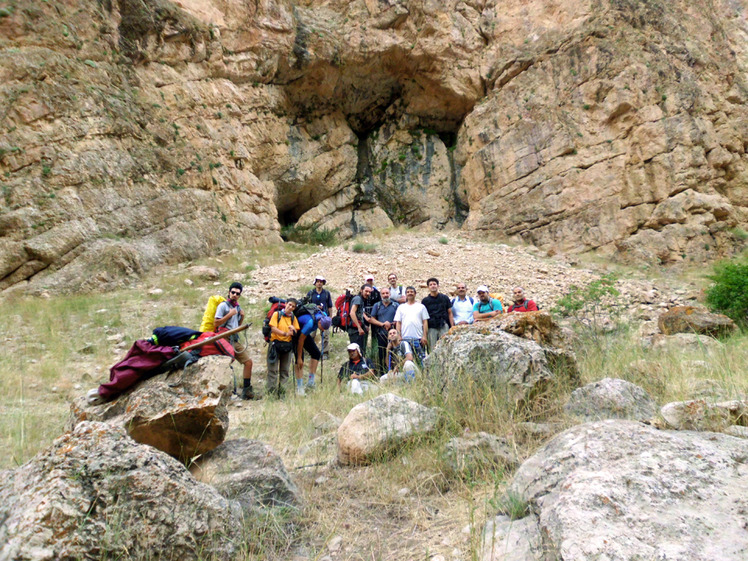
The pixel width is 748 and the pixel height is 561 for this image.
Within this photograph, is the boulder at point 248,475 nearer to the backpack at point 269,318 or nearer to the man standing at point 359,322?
the backpack at point 269,318

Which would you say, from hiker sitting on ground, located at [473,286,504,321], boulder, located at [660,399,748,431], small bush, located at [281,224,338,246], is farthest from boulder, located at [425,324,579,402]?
small bush, located at [281,224,338,246]

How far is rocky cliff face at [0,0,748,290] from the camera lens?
1059cm

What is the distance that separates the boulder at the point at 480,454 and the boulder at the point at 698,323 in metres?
5.13

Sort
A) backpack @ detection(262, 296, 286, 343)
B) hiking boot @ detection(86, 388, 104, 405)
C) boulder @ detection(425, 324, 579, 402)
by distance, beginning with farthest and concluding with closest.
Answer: backpack @ detection(262, 296, 286, 343)
hiking boot @ detection(86, 388, 104, 405)
boulder @ detection(425, 324, 579, 402)

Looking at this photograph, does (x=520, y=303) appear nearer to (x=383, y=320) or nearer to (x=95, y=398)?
(x=383, y=320)

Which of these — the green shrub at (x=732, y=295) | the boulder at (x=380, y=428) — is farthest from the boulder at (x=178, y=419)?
the green shrub at (x=732, y=295)

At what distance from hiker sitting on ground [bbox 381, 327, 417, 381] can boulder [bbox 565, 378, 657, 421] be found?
4.66 ft

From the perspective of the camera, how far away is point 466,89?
18797mm

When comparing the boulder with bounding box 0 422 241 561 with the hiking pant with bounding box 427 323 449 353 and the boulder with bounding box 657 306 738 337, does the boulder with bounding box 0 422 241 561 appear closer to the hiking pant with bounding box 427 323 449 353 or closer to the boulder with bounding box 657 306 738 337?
the hiking pant with bounding box 427 323 449 353

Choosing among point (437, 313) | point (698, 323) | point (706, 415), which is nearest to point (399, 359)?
point (437, 313)

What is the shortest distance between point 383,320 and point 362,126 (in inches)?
662

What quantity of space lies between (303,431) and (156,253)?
32.5 feet

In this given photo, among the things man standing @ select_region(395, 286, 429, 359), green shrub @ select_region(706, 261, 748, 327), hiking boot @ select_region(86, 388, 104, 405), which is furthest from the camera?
green shrub @ select_region(706, 261, 748, 327)

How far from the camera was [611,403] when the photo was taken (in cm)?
243
